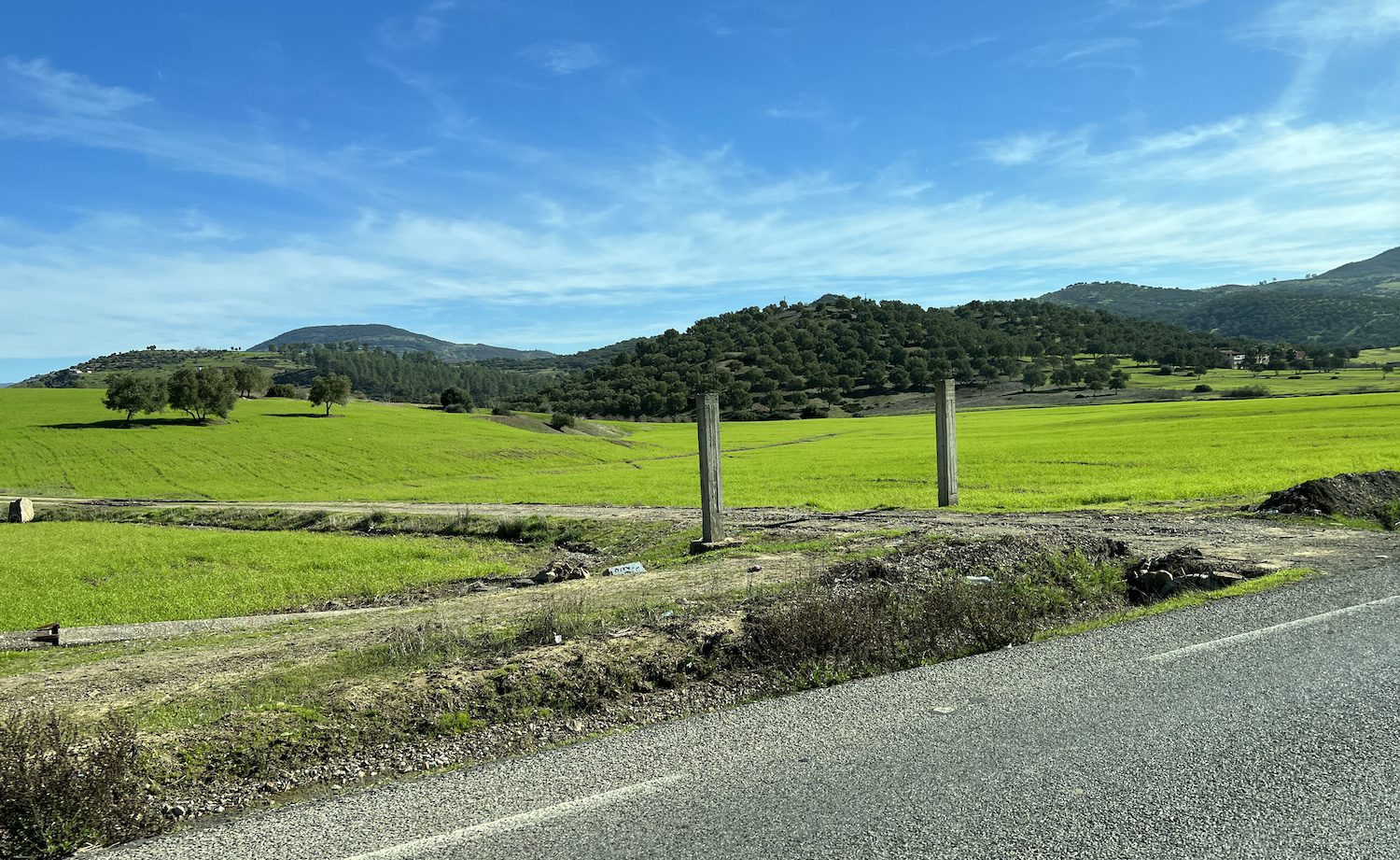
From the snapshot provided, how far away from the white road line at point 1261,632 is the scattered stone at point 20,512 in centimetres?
4660

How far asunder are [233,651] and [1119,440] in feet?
158

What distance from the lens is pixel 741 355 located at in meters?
187

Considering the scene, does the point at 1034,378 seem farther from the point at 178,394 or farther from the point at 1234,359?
the point at 178,394

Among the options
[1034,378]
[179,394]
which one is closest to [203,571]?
[179,394]

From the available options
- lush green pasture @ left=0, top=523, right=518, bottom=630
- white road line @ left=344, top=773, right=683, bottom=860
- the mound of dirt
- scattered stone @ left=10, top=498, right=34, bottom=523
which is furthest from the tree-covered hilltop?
white road line @ left=344, top=773, right=683, bottom=860

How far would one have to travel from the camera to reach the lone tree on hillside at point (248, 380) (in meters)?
103

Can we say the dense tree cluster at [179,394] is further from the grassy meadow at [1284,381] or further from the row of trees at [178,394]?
the grassy meadow at [1284,381]

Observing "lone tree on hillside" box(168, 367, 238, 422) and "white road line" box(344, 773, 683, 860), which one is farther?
"lone tree on hillside" box(168, 367, 238, 422)

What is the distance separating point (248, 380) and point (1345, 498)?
111446 mm

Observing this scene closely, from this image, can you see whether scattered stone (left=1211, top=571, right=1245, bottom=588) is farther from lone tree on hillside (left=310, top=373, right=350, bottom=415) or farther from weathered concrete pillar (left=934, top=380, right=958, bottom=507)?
lone tree on hillside (left=310, top=373, right=350, bottom=415)

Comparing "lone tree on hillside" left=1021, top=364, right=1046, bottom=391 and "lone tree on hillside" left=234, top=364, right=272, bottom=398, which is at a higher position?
"lone tree on hillside" left=234, top=364, right=272, bottom=398

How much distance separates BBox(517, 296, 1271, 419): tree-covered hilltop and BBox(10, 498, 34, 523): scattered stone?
103m

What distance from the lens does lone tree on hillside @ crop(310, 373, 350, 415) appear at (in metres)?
91.2

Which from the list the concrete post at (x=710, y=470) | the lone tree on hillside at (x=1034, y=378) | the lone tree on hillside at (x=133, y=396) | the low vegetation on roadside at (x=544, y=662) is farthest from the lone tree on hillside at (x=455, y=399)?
the low vegetation on roadside at (x=544, y=662)
